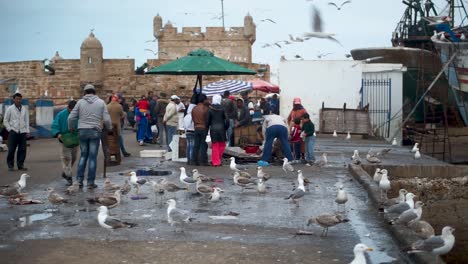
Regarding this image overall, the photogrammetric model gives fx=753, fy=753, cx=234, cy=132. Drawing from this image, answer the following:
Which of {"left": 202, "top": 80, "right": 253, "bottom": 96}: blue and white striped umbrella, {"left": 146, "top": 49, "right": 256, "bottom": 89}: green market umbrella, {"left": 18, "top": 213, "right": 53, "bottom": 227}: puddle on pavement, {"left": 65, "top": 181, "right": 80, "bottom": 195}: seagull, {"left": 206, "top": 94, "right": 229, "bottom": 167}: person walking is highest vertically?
{"left": 146, "top": 49, "right": 256, "bottom": 89}: green market umbrella

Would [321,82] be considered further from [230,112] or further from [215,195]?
[215,195]

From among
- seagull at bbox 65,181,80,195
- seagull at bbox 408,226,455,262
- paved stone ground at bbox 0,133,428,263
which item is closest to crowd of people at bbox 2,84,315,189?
seagull at bbox 65,181,80,195

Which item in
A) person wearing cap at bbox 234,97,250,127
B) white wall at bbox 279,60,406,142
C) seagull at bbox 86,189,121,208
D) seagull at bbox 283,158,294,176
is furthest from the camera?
white wall at bbox 279,60,406,142

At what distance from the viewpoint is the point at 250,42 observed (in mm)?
53938

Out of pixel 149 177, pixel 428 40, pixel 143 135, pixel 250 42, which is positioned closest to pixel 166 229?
pixel 149 177

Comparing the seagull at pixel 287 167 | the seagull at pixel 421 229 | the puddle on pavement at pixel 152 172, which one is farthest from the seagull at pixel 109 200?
the seagull at pixel 287 167

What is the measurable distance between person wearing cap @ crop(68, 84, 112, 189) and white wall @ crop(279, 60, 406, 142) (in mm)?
17522

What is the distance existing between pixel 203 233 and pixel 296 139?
9252mm

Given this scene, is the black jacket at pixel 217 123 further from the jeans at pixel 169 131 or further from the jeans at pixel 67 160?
the jeans at pixel 169 131

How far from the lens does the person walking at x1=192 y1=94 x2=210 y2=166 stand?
1678 cm

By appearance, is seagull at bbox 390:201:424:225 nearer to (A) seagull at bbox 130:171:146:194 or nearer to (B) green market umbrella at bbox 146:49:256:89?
(A) seagull at bbox 130:171:146:194

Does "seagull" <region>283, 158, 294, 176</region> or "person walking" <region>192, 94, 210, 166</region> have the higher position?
"person walking" <region>192, 94, 210, 166</region>

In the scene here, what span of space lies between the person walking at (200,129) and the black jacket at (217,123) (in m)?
0.11

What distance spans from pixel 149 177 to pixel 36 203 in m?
3.53
